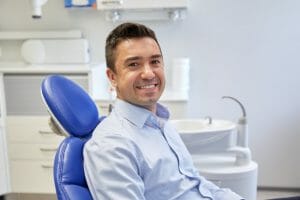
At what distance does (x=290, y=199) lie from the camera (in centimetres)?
118

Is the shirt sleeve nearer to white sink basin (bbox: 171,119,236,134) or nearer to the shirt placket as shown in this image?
the shirt placket

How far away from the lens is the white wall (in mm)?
2416

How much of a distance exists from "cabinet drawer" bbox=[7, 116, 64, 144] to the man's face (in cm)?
130

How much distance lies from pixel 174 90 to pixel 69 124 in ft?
4.74

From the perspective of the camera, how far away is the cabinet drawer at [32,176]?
2268 mm

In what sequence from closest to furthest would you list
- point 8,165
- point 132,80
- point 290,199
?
point 132,80, point 290,199, point 8,165

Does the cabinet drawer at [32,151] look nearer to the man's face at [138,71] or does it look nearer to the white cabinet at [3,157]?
the white cabinet at [3,157]

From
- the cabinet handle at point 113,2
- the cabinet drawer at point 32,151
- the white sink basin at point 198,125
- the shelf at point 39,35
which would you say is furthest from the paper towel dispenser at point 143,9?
the cabinet drawer at point 32,151

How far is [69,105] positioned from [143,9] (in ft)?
4.78

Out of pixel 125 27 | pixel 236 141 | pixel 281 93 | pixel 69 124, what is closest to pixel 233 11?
pixel 281 93

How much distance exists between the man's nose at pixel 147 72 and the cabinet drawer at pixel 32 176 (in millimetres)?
1485

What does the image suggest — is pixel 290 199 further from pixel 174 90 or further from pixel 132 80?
pixel 174 90

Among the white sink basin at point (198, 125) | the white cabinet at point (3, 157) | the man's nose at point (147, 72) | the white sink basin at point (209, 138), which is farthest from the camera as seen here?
the white cabinet at point (3, 157)

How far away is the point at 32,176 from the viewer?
2281mm
